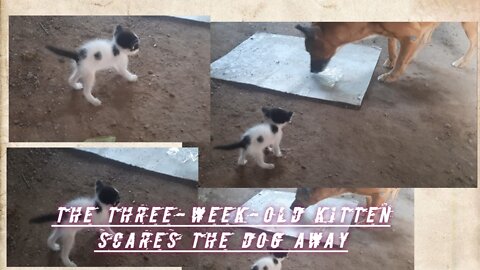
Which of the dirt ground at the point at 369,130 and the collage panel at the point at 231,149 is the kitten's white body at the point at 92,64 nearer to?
the collage panel at the point at 231,149

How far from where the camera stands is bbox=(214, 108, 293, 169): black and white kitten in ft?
3.77

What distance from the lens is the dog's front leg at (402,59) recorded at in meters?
1.16

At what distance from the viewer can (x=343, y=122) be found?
1.17m

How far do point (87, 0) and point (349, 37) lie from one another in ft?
2.15

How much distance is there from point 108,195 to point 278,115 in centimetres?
46

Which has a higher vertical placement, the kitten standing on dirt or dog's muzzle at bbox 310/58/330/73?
dog's muzzle at bbox 310/58/330/73

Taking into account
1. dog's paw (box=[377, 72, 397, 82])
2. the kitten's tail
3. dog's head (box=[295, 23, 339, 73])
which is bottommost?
the kitten's tail

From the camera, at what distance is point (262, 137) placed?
1148 mm

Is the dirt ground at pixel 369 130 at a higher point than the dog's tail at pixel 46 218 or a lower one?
higher

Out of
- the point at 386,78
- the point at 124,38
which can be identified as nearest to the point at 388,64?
the point at 386,78

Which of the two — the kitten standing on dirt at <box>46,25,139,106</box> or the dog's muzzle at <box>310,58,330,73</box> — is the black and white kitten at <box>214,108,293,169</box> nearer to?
the dog's muzzle at <box>310,58,330,73</box>

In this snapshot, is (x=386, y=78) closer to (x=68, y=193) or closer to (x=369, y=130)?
(x=369, y=130)

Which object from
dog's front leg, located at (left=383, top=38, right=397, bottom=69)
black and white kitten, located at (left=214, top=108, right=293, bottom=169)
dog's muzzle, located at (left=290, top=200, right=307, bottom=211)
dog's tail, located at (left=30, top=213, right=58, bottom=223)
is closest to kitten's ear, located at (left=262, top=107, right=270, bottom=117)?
black and white kitten, located at (left=214, top=108, right=293, bottom=169)

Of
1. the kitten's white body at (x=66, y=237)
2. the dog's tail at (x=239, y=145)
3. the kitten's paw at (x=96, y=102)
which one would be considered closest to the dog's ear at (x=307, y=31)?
the dog's tail at (x=239, y=145)
